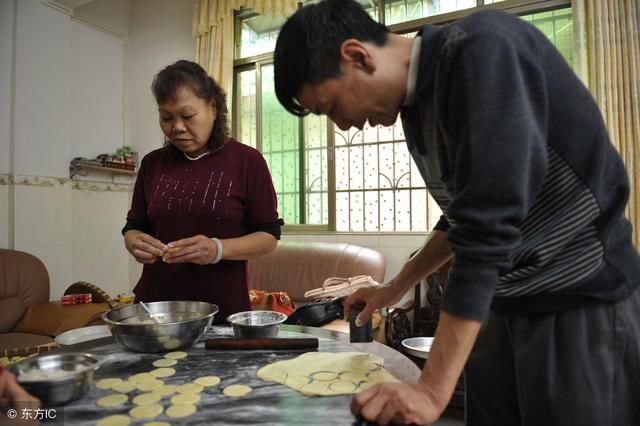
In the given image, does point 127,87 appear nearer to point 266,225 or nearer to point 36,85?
point 36,85

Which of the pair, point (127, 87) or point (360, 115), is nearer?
point (360, 115)

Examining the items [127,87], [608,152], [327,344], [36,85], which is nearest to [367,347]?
[327,344]

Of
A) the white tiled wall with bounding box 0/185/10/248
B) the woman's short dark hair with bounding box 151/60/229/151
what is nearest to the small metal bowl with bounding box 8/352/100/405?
the woman's short dark hair with bounding box 151/60/229/151

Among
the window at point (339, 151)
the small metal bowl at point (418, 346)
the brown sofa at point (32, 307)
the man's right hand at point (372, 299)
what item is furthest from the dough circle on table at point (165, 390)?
the window at point (339, 151)

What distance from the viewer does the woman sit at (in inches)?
55.1

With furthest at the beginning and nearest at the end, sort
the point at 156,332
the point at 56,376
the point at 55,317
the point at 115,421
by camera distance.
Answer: the point at 55,317 < the point at 156,332 < the point at 56,376 < the point at 115,421

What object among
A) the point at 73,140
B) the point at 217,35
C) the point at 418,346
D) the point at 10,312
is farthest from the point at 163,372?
the point at 73,140

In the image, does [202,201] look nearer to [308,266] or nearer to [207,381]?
[207,381]

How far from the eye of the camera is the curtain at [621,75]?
2502 mm

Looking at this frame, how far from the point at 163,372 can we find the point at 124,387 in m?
0.09

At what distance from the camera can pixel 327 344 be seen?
108 centimetres

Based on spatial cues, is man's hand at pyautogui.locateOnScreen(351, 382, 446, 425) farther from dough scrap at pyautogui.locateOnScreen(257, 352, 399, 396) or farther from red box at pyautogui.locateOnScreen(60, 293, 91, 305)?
red box at pyautogui.locateOnScreen(60, 293, 91, 305)

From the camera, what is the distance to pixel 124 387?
0.83 metres

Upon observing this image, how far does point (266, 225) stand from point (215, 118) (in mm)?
433
